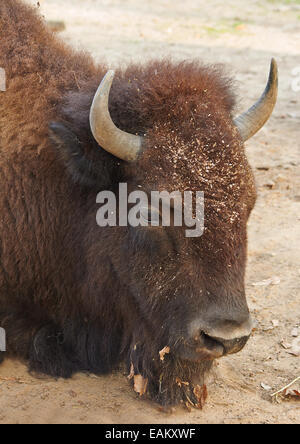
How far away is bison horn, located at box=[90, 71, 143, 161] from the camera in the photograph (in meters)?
3.79

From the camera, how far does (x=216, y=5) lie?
19672 mm

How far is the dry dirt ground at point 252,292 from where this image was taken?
13.7 feet

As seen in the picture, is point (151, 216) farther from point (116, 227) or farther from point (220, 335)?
point (220, 335)

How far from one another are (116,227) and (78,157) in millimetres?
528

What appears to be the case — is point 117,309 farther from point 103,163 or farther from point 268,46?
point 268,46

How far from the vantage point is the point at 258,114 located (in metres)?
4.50

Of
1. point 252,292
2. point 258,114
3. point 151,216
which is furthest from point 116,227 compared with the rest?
point 252,292

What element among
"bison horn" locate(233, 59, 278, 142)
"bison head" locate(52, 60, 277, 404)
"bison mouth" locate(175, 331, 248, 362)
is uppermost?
"bison horn" locate(233, 59, 278, 142)

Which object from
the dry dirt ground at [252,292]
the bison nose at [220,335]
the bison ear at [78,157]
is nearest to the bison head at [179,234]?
the bison nose at [220,335]

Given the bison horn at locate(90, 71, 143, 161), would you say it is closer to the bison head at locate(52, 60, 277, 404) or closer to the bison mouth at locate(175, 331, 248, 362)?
the bison head at locate(52, 60, 277, 404)

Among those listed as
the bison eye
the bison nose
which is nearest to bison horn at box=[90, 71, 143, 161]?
the bison eye

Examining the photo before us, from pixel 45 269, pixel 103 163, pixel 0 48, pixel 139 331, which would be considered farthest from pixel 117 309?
pixel 0 48

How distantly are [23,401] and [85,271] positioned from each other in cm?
99
